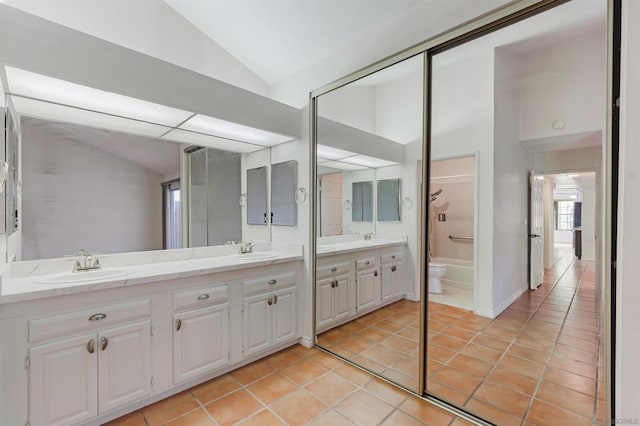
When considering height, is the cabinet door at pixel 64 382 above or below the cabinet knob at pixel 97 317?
below

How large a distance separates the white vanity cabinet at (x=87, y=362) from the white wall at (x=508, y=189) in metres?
2.67

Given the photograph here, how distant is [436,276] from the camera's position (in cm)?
227

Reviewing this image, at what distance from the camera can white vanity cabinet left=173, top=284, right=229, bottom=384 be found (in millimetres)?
2021

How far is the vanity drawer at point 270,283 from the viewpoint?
2.43m

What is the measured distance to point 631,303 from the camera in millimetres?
1011

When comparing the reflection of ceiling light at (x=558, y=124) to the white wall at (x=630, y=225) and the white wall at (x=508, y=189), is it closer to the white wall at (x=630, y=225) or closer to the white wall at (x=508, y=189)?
the white wall at (x=508, y=189)

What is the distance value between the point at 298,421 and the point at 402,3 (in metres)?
2.98

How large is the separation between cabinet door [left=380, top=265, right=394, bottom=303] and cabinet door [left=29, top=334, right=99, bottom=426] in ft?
7.51

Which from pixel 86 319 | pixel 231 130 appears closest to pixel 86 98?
pixel 231 130

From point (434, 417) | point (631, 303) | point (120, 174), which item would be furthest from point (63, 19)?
point (434, 417)

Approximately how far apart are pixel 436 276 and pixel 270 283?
1417 millimetres

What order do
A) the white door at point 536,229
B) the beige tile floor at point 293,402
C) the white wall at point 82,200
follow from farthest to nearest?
the white door at point 536,229 → the white wall at point 82,200 → the beige tile floor at point 293,402

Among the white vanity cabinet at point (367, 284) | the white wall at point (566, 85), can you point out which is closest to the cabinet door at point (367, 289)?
the white vanity cabinet at point (367, 284)

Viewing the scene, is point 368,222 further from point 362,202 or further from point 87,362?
point 87,362
